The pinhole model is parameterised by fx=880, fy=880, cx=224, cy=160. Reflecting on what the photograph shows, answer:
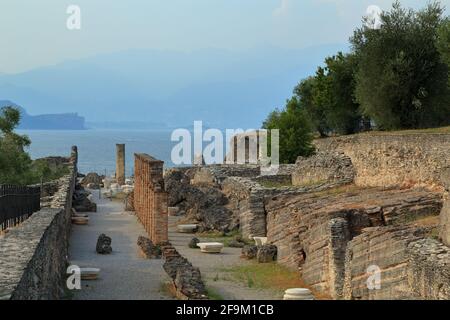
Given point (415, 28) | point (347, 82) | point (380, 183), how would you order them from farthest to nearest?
point (347, 82)
point (415, 28)
point (380, 183)

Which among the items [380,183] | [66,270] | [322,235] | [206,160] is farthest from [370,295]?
[206,160]

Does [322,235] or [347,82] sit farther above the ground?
[347,82]

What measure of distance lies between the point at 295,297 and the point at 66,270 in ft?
22.4

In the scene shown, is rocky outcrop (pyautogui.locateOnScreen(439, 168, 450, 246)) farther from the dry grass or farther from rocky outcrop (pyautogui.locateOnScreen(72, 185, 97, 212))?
rocky outcrop (pyautogui.locateOnScreen(72, 185, 97, 212))

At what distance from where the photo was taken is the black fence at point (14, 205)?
2081cm

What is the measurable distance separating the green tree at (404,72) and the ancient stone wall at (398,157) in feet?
22.5

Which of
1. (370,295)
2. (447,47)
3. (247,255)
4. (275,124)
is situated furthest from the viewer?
(275,124)

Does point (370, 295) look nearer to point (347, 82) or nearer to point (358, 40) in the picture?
point (358, 40)

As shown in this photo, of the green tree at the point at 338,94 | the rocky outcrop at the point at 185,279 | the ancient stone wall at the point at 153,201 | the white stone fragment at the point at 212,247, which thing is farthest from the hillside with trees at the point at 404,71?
the rocky outcrop at the point at 185,279

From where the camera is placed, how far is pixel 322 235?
2136 cm

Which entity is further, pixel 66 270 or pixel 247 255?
pixel 247 255

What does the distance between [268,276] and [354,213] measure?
2.92m

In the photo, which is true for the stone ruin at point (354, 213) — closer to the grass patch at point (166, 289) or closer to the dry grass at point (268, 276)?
the dry grass at point (268, 276)

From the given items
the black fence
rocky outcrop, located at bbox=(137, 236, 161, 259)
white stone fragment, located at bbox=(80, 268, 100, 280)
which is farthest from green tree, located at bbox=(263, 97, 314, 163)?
white stone fragment, located at bbox=(80, 268, 100, 280)
